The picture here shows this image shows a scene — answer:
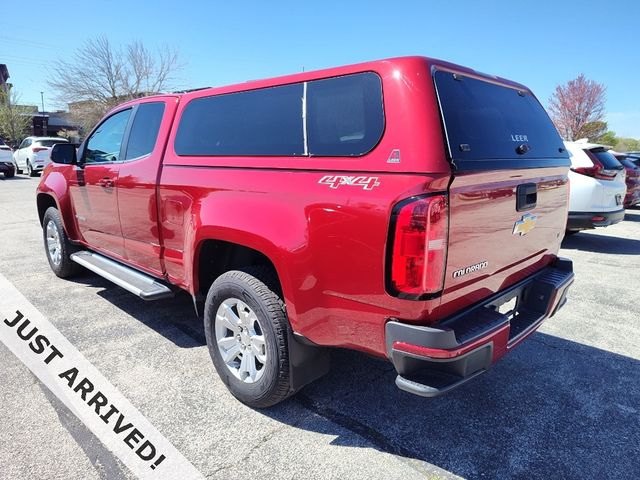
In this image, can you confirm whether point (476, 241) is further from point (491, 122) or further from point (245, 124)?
point (245, 124)

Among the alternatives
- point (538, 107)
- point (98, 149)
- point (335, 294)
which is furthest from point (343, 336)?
point (98, 149)

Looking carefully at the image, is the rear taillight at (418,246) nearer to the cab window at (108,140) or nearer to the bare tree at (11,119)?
the cab window at (108,140)

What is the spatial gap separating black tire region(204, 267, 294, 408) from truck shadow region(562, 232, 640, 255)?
6.70 m

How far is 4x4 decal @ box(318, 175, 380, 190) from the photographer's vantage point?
2.08 meters

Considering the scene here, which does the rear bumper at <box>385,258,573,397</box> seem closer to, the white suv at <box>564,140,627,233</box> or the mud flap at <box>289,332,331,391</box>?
the mud flap at <box>289,332,331,391</box>

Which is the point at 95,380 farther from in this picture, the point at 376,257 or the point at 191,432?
Result: the point at 376,257

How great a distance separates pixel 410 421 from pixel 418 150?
167cm

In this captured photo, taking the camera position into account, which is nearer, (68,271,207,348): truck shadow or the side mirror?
(68,271,207,348): truck shadow

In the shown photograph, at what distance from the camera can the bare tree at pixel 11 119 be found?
1543 inches

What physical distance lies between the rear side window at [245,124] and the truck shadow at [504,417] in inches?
64.9

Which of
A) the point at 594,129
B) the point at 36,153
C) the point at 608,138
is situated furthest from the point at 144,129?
the point at 608,138

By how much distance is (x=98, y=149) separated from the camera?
452 centimetres

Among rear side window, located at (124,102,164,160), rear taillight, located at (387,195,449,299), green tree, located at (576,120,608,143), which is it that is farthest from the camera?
green tree, located at (576,120,608,143)

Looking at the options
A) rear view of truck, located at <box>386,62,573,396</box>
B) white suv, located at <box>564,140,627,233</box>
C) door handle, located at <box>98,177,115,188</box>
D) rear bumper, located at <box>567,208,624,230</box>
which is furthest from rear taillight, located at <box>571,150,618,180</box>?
door handle, located at <box>98,177,115,188</box>
